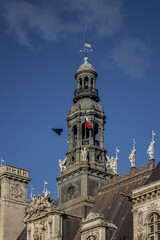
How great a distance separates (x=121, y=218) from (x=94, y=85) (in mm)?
26206

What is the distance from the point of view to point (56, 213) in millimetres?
85688

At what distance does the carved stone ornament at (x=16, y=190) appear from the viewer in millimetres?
104312

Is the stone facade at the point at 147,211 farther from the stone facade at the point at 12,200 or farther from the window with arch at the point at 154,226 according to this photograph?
the stone facade at the point at 12,200

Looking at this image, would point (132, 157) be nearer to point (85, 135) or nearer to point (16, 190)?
point (85, 135)

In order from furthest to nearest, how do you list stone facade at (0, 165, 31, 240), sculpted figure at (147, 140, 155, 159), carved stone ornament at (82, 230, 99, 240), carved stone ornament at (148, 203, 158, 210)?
1. stone facade at (0, 165, 31, 240)
2. sculpted figure at (147, 140, 155, 159)
3. carved stone ornament at (82, 230, 99, 240)
4. carved stone ornament at (148, 203, 158, 210)

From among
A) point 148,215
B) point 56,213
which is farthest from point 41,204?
point 148,215

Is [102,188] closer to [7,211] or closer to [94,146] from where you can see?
[94,146]

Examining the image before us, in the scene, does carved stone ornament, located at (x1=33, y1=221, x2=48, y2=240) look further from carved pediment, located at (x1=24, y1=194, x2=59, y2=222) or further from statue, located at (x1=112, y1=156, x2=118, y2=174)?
statue, located at (x1=112, y1=156, x2=118, y2=174)

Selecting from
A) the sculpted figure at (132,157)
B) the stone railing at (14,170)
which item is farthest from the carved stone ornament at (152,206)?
the stone railing at (14,170)

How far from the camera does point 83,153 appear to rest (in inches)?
3698

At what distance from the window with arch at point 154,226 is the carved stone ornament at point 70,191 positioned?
82.2 feet

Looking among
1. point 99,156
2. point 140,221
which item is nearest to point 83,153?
point 99,156

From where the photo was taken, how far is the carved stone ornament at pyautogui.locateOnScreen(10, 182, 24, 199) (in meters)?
104

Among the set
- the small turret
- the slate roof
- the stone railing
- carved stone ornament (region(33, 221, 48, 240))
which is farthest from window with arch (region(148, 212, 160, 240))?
the stone railing
